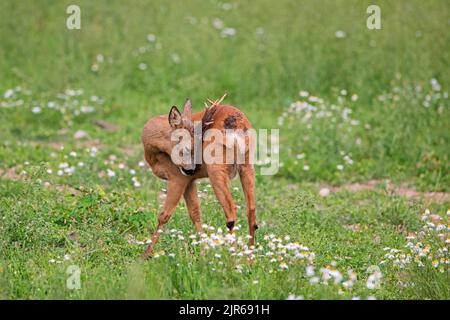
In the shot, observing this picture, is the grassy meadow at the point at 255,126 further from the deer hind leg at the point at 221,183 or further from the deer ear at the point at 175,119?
the deer ear at the point at 175,119

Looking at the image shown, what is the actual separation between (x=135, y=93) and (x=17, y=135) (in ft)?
7.98

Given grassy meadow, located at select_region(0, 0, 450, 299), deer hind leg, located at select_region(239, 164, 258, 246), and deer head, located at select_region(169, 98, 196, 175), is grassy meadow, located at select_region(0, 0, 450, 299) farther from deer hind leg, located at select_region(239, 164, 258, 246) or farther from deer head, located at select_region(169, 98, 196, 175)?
deer head, located at select_region(169, 98, 196, 175)

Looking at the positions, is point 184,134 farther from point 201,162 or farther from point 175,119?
point 201,162

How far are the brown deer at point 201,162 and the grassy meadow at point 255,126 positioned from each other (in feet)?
1.17

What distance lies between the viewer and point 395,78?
13.3 metres

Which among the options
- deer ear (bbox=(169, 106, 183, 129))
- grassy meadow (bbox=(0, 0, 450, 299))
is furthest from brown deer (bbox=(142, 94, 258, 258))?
grassy meadow (bbox=(0, 0, 450, 299))

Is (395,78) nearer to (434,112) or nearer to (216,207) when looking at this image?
(434,112)

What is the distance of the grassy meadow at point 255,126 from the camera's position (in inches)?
259

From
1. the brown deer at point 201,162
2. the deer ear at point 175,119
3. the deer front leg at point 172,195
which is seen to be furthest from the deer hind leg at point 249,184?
the deer ear at point 175,119

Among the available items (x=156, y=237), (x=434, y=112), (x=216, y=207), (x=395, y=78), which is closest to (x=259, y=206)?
(x=216, y=207)

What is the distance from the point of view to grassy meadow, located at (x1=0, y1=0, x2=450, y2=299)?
658cm

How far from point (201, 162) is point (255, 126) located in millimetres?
5494
